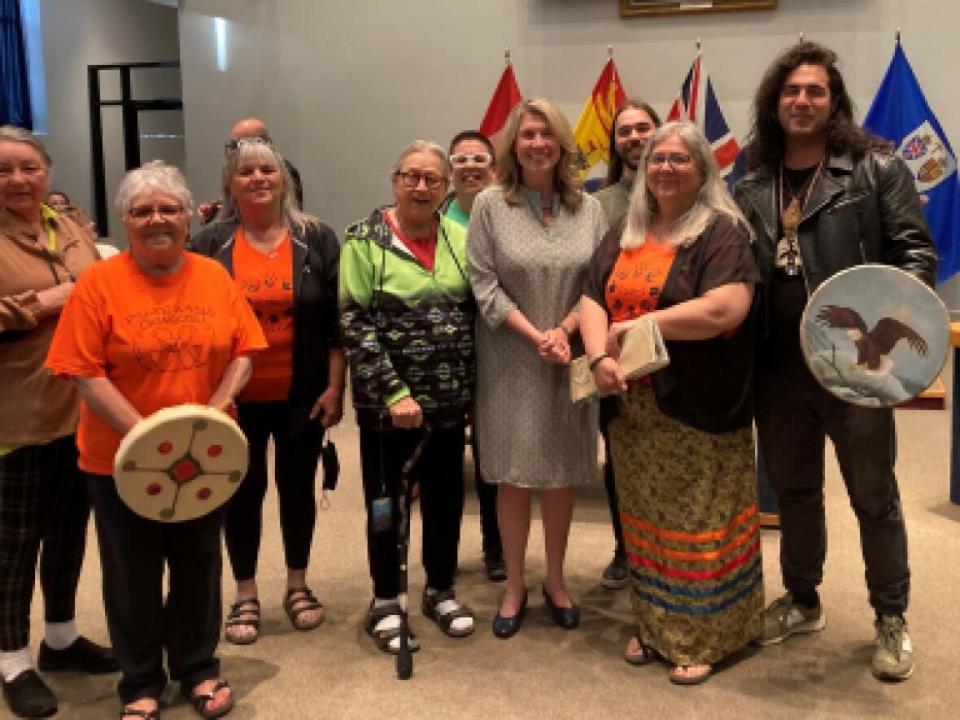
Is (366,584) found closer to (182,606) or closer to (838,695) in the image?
(182,606)

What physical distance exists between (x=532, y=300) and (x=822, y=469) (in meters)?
0.89

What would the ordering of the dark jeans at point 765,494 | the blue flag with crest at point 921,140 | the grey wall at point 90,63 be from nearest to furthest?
the dark jeans at point 765,494 → the blue flag with crest at point 921,140 → the grey wall at point 90,63

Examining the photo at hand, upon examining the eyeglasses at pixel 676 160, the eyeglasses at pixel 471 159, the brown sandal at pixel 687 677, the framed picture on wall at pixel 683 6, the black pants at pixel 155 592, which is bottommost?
the brown sandal at pixel 687 677

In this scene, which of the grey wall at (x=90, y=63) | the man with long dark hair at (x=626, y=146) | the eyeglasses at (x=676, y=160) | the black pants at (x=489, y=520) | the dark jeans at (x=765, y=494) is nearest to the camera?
the eyeglasses at (x=676, y=160)

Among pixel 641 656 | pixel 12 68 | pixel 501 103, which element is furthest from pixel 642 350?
pixel 12 68

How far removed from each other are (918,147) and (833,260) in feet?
11.2

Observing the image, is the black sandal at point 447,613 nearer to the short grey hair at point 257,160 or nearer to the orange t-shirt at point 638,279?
the orange t-shirt at point 638,279

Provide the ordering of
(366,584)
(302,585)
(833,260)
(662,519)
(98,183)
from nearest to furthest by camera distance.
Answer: (833,260) → (662,519) → (302,585) → (366,584) → (98,183)

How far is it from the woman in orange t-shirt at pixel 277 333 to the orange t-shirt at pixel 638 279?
0.80 meters

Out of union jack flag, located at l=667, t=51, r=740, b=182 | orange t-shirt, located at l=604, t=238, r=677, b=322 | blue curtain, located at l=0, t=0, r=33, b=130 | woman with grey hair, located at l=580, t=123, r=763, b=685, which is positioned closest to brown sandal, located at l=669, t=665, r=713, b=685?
woman with grey hair, located at l=580, t=123, r=763, b=685

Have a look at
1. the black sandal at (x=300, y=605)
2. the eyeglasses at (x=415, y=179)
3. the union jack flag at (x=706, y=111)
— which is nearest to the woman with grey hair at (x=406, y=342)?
the eyeglasses at (x=415, y=179)

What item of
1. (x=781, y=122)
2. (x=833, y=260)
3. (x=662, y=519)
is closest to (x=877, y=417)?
(x=833, y=260)

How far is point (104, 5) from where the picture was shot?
327 inches

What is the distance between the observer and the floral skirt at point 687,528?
2.42 metres
